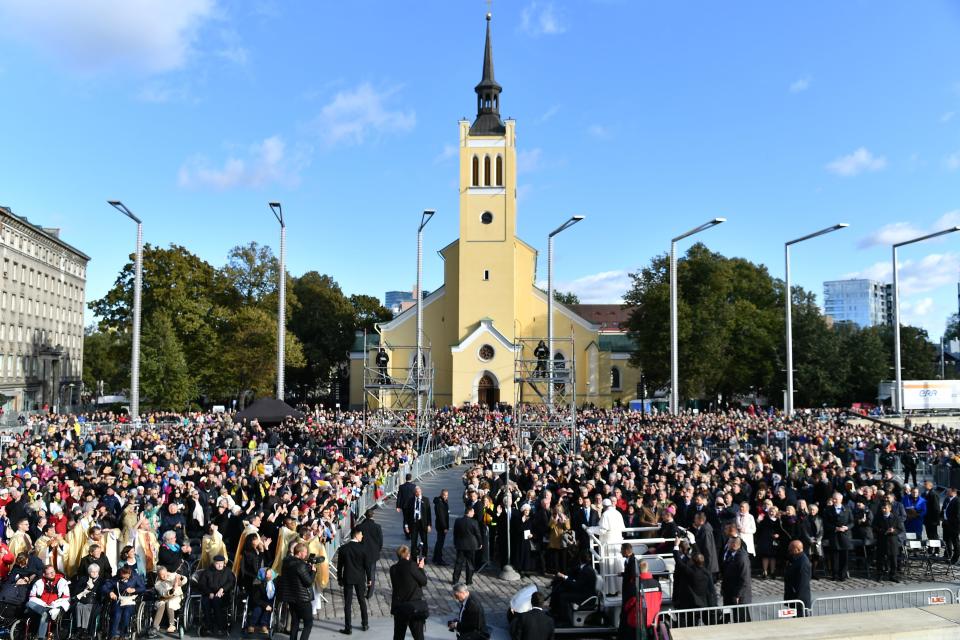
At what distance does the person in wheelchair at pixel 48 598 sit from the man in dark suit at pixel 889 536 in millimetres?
11960

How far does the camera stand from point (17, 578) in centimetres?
987

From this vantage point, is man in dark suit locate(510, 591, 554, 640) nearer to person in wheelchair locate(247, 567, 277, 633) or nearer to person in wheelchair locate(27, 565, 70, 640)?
person in wheelchair locate(247, 567, 277, 633)

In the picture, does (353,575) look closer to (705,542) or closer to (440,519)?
(440,519)

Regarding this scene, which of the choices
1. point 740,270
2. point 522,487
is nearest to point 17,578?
point 522,487

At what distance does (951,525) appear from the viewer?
534 inches

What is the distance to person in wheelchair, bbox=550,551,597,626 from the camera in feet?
32.6

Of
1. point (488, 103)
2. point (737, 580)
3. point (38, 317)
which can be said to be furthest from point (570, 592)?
point (38, 317)

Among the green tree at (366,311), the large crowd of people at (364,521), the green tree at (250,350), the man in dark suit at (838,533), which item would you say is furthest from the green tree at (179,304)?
the man in dark suit at (838,533)

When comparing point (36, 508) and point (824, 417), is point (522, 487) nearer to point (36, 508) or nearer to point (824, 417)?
point (36, 508)

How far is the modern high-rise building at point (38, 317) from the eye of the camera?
178ft

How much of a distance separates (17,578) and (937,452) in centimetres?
2400

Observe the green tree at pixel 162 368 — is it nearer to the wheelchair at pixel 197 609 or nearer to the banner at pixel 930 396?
the wheelchair at pixel 197 609

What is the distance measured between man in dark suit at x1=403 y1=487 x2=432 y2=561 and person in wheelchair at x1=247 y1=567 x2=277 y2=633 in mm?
3810

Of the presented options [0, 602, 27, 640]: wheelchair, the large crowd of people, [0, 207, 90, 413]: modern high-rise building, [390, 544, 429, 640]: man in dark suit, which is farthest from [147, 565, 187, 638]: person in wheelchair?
[0, 207, 90, 413]: modern high-rise building
